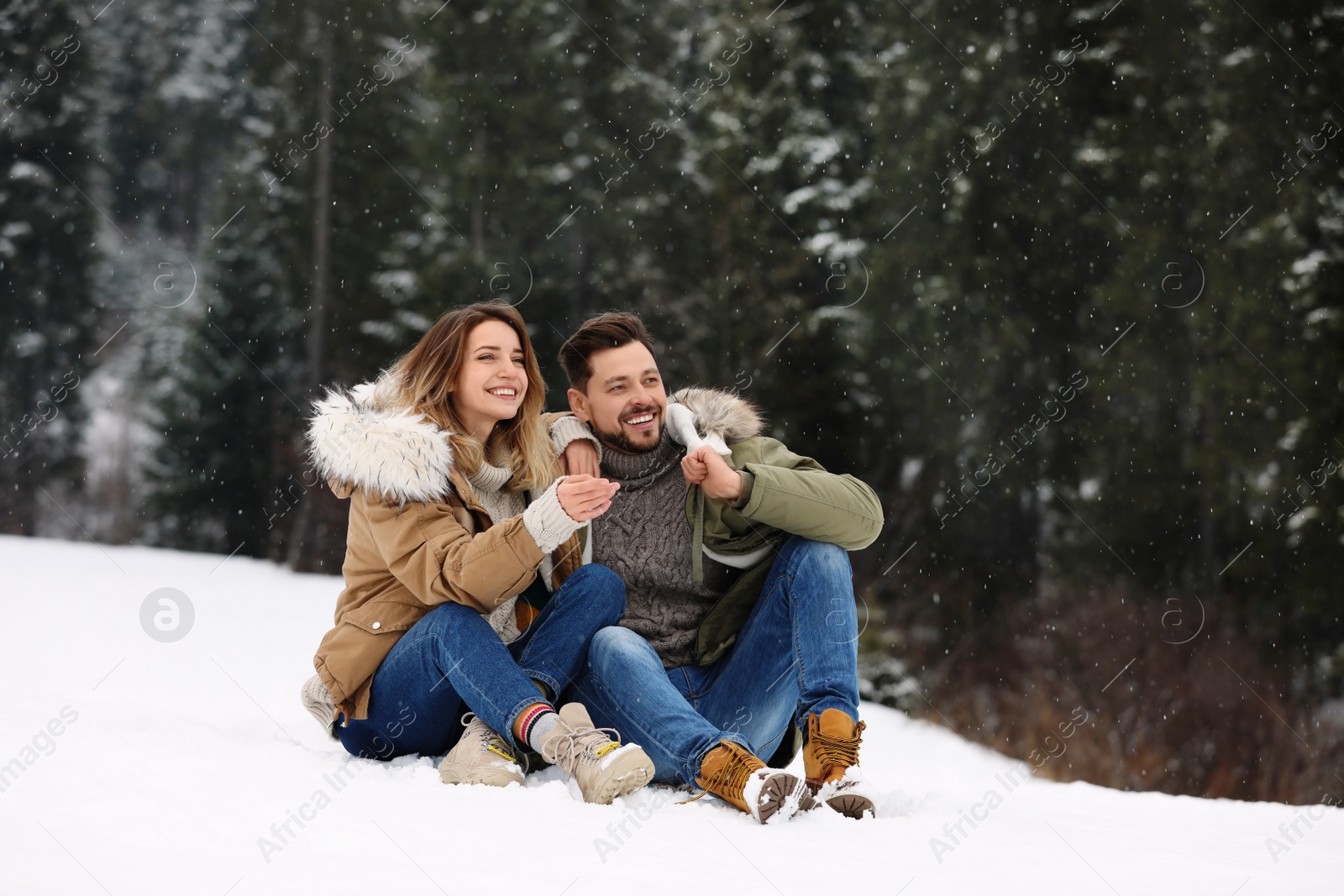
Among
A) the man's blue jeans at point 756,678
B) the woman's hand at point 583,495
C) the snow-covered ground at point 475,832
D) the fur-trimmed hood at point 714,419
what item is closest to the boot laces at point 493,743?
the snow-covered ground at point 475,832

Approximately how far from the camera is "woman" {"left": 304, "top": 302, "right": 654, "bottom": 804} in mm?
2436

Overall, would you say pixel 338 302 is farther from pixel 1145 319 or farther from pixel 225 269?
pixel 1145 319

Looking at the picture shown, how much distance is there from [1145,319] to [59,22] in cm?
1186

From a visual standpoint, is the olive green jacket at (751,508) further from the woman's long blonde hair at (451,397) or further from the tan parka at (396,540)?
the tan parka at (396,540)

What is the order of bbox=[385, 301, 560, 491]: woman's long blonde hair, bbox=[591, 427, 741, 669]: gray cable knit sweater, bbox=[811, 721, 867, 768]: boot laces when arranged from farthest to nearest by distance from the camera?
bbox=[591, 427, 741, 669]: gray cable knit sweater → bbox=[385, 301, 560, 491]: woman's long blonde hair → bbox=[811, 721, 867, 768]: boot laces

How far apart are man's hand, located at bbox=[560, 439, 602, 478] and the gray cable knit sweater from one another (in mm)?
110

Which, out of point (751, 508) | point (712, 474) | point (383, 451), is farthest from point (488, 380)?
point (751, 508)

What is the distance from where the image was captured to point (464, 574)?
244cm

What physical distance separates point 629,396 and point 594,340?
182mm

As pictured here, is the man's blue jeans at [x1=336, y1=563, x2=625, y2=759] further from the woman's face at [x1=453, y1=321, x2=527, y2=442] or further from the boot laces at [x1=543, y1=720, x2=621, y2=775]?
the woman's face at [x1=453, y1=321, x2=527, y2=442]

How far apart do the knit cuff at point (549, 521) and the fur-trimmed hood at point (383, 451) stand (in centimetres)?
30

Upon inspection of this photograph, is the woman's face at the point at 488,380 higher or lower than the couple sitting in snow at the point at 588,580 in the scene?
higher

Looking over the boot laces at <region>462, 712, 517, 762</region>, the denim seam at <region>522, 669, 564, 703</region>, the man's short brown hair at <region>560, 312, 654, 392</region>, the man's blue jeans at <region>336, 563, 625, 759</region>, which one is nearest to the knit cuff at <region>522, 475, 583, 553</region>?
the man's blue jeans at <region>336, 563, 625, 759</region>

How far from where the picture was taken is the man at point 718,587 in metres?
2.47
